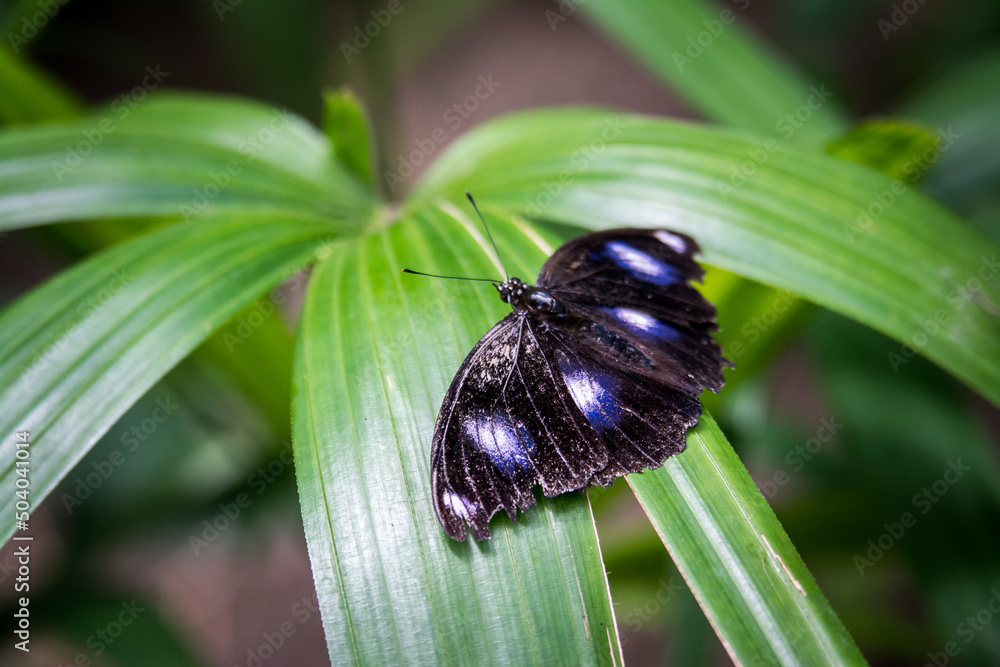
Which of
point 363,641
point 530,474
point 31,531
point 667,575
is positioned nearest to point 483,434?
point 530,474

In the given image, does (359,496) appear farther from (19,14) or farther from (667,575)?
(19,14)
